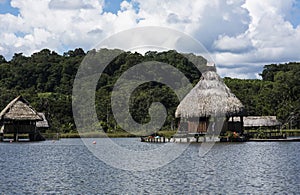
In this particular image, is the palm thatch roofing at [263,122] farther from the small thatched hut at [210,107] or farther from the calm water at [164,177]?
the calm water at [164,177]

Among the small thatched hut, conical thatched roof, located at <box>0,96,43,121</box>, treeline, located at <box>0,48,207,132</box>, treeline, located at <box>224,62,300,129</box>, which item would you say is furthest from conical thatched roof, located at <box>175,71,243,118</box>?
treeline, located at <box>224,62,300,129</box>

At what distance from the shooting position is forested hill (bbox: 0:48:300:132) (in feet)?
243

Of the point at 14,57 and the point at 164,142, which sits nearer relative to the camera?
the point at 164,142

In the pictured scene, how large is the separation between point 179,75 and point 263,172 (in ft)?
207

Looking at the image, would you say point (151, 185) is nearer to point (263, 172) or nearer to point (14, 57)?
point (263, 172)

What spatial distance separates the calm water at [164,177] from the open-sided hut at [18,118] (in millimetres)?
21551

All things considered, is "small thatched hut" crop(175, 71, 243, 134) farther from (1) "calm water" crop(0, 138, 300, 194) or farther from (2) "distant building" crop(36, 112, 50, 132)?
(2) "distant building" crop(36, 112, 50, 132)

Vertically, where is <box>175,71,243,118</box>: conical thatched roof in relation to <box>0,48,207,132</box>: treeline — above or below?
below

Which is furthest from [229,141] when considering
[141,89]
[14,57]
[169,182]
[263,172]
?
[14,57]

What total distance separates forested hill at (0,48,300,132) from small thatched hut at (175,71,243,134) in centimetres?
1864

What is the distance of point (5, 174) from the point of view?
24359 mm

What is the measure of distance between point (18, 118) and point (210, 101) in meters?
17.7

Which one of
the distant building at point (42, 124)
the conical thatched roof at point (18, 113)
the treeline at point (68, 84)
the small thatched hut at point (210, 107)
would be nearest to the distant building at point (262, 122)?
the treeline at point (68, 84)

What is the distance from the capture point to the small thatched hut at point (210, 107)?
156 ft
